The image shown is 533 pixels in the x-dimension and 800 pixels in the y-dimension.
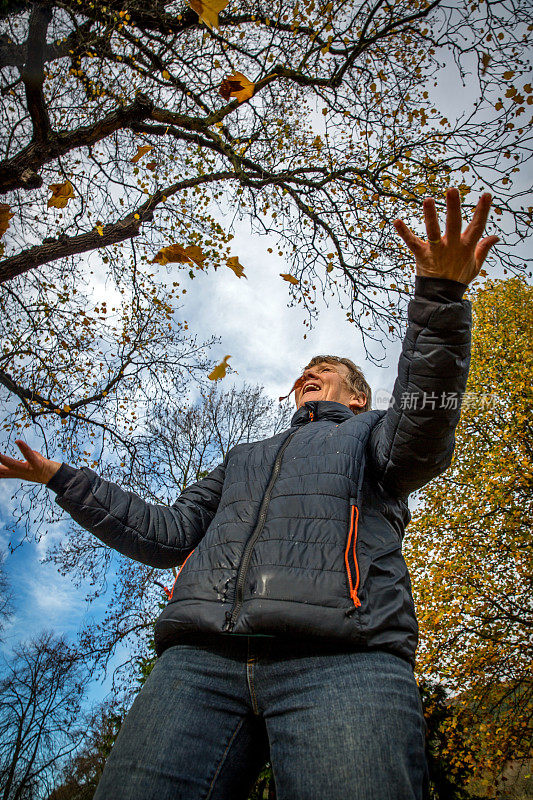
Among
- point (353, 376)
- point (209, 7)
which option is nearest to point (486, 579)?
point (353, 376)

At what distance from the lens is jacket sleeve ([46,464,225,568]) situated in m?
1.89

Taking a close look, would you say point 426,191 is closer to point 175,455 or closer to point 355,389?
point 355,389

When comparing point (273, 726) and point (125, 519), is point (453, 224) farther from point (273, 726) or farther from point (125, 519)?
point (125, 519)

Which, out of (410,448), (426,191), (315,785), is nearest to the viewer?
(315,785)

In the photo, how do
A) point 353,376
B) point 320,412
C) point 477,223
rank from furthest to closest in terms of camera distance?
point 353,376 < point 320,412 < point 477,223

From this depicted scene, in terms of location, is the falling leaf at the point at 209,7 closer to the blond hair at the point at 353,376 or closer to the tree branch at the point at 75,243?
the blond hair at the point at 353,376

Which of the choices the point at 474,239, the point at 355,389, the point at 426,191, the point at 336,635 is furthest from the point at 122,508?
the point at 426,191

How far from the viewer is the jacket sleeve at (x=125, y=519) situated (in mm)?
1894

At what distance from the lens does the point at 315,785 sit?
1.03 metres

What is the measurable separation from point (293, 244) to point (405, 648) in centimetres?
629

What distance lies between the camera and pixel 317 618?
1.20 meters

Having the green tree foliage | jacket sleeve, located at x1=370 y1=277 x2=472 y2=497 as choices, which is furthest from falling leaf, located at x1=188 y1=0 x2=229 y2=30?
the green tree foliage

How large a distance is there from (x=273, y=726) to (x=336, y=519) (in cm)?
61

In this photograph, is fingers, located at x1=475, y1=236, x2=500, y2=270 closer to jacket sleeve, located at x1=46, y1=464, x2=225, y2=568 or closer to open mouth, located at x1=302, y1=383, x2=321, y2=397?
open mouth, located at x1=302, y1=383, x2=321, y2=397
